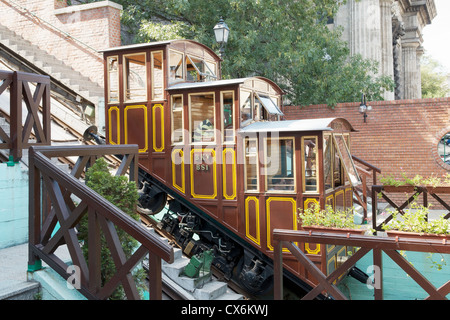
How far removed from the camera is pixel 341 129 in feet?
29.2

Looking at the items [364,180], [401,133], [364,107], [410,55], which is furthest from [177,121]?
[410,55]

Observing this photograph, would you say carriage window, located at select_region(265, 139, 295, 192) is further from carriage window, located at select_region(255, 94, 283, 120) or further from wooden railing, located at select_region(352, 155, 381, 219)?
wooden railing, located at select_region(352, 155, 381, 219)

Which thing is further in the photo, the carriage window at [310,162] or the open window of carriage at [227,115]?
the open window of carriage at [227,115]

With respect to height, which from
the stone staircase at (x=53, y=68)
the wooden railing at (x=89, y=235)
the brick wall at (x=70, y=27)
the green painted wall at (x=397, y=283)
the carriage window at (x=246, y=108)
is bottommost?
the green painted wall at (x=397, y=283)

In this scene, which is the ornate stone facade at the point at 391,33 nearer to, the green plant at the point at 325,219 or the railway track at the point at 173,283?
the green plant at the point at 325,219

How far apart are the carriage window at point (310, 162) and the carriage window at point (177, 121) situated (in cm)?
259

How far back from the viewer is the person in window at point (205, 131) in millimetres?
8609

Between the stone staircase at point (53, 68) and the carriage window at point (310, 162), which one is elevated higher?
the stone staircase at point (53, 68)

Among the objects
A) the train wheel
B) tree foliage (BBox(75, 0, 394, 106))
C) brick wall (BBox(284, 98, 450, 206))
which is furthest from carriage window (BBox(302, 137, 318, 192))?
brick wall (BBox(284, 98, 450, 206))

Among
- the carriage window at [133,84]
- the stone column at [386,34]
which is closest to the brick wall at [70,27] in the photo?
the carriage window at [133,84]

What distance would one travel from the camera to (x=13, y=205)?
17.5 ft

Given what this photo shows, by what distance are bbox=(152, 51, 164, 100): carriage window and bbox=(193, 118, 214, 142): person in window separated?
107cm

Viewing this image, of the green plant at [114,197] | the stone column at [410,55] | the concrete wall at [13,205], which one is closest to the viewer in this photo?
the green plant at [114,197]
